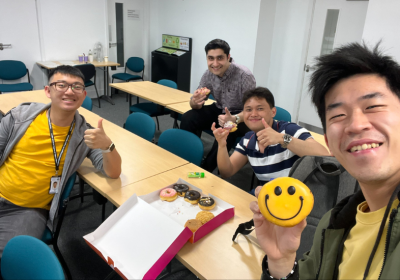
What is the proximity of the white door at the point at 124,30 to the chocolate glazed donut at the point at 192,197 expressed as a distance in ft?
18.8

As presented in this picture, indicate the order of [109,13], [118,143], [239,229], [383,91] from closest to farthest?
[383,91] < [239,229] < [118,143] < [109,13]

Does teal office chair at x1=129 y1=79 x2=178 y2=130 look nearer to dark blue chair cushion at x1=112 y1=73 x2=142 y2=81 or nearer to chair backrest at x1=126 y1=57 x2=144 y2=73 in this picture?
dark blue chair cushion at x1=112 y1=73 x2=142 y2=81

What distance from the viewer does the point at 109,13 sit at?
624 cm

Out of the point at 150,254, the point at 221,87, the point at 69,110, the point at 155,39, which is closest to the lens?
the point at 150,254

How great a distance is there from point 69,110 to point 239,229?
1288mm

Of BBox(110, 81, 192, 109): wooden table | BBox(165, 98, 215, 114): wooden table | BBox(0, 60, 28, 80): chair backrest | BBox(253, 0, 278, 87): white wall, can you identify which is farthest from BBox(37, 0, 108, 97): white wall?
BBox(165, 98, 215, 114): wooden table

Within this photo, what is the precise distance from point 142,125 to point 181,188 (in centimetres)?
131

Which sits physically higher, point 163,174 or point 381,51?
point 381,51

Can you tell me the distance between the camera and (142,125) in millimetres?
2783

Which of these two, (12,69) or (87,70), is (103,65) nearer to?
(87,70)

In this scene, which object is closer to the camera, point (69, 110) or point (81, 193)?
point (69, 110)

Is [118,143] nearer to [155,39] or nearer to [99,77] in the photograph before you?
[99,77]

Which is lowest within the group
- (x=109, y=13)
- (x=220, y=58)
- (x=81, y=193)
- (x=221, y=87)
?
(x=81, y=193)

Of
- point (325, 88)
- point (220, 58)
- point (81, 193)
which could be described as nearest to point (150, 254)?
Answer: point (325, 88)
